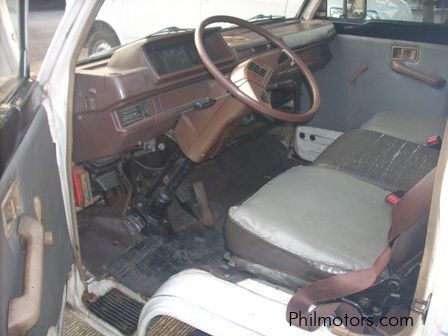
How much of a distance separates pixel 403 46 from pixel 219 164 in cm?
129

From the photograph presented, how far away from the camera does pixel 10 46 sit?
49.0 inches

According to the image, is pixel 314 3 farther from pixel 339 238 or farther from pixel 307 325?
pixel 307 325

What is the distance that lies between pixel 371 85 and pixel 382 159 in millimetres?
1013

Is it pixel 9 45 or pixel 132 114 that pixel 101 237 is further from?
pixel 9 45

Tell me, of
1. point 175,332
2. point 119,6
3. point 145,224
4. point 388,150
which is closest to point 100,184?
point 145,224

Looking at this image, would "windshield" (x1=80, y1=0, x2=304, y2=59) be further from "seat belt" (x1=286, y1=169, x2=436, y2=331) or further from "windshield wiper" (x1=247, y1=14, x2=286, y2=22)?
"seat belt" (x1=286, y1=169, x2=436, y2=331)

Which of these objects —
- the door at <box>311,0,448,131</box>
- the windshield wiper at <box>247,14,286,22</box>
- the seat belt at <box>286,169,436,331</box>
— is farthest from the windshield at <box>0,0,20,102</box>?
the door at <box>311,0,448,131</box>

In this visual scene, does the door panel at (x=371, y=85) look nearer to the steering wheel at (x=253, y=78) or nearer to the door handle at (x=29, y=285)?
the steering wheel at (x=253, y=78)

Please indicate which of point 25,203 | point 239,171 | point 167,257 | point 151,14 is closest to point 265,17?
point 239,171

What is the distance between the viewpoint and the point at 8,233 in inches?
37.8

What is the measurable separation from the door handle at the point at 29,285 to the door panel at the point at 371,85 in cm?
227

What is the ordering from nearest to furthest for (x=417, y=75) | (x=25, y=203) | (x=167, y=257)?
(x=25, y=203) < (x=167, y=257) < (x=417, y=75)

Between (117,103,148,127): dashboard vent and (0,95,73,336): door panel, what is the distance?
393 millimetres

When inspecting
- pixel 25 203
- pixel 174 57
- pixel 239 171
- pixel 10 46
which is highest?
pixel 10 46
